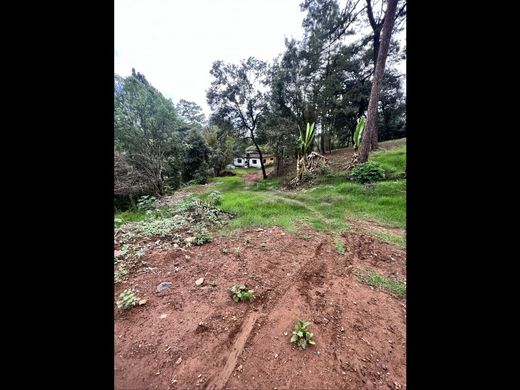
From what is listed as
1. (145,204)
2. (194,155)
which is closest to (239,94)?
(194,155)

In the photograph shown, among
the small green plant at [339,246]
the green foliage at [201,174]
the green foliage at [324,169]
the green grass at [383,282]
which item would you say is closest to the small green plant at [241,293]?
the green grass at [383,282]

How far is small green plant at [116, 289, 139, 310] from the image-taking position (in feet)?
6.72

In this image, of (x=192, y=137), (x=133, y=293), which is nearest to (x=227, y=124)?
(x=192, y=137)

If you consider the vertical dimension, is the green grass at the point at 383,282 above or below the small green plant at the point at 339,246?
below

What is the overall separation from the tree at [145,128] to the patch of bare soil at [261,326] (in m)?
5.40

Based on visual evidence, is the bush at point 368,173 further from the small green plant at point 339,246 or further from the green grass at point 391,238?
the small green plant at point 339,246

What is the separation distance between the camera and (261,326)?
5.94 feet

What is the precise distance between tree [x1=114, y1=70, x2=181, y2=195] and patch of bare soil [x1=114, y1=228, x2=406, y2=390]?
5400mm

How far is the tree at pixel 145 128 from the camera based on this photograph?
6.38 metres

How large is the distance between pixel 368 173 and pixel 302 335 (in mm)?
6939

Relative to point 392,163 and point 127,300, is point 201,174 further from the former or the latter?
point 127,300
